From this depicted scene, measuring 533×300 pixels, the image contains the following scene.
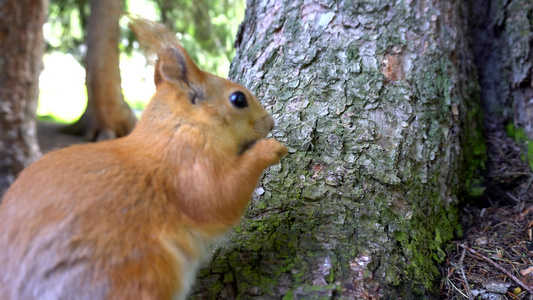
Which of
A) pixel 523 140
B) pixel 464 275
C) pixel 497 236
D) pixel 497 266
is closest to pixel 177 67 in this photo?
pixel 464 275

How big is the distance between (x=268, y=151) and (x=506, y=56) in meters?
2.15

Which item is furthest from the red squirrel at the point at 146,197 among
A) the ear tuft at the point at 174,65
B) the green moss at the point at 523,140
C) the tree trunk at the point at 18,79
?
the tree trunk at the point at 18,79

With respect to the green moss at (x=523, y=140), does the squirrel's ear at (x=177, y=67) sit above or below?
above

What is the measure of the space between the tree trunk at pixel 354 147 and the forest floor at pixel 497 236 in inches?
3.8

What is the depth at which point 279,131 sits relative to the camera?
2.47 metres

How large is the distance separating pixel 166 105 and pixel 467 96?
6.70 feet

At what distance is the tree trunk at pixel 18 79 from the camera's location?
4.48 m

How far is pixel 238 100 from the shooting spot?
6.36 feet

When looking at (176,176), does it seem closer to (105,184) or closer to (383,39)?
(105,184)

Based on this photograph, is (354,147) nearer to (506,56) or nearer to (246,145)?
(246,145)

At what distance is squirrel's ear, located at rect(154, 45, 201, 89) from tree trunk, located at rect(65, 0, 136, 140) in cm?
649

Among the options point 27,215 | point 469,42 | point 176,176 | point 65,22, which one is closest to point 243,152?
point 176,176

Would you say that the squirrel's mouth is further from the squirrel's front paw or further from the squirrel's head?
the squirrel's front paw

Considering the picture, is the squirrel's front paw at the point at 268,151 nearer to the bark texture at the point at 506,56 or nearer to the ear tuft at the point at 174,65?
the ear tuft at the point at 174,65
